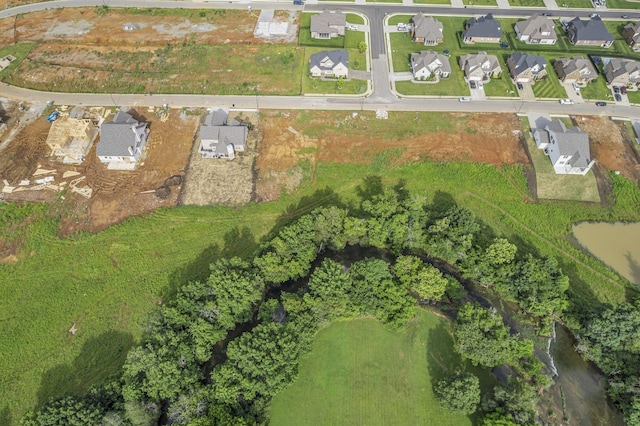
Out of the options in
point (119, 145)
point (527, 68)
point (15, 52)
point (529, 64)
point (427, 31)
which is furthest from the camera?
point (15, 52)

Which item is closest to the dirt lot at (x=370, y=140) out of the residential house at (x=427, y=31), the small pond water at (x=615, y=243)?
the small pond water at (x=615, y=243)

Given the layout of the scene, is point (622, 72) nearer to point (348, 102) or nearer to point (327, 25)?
point (348, 102)

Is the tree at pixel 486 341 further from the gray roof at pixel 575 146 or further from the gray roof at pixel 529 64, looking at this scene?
the gray roof at pixel 529 64

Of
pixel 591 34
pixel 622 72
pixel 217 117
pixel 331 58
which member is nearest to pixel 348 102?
pixel 331 58

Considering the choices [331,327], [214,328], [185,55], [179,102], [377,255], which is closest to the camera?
[214,328]

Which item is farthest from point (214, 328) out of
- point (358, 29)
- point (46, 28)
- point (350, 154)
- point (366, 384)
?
point (46, 28)

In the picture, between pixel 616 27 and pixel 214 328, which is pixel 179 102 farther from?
pixel 616 27

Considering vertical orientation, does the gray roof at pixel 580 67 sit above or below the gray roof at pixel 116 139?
above
